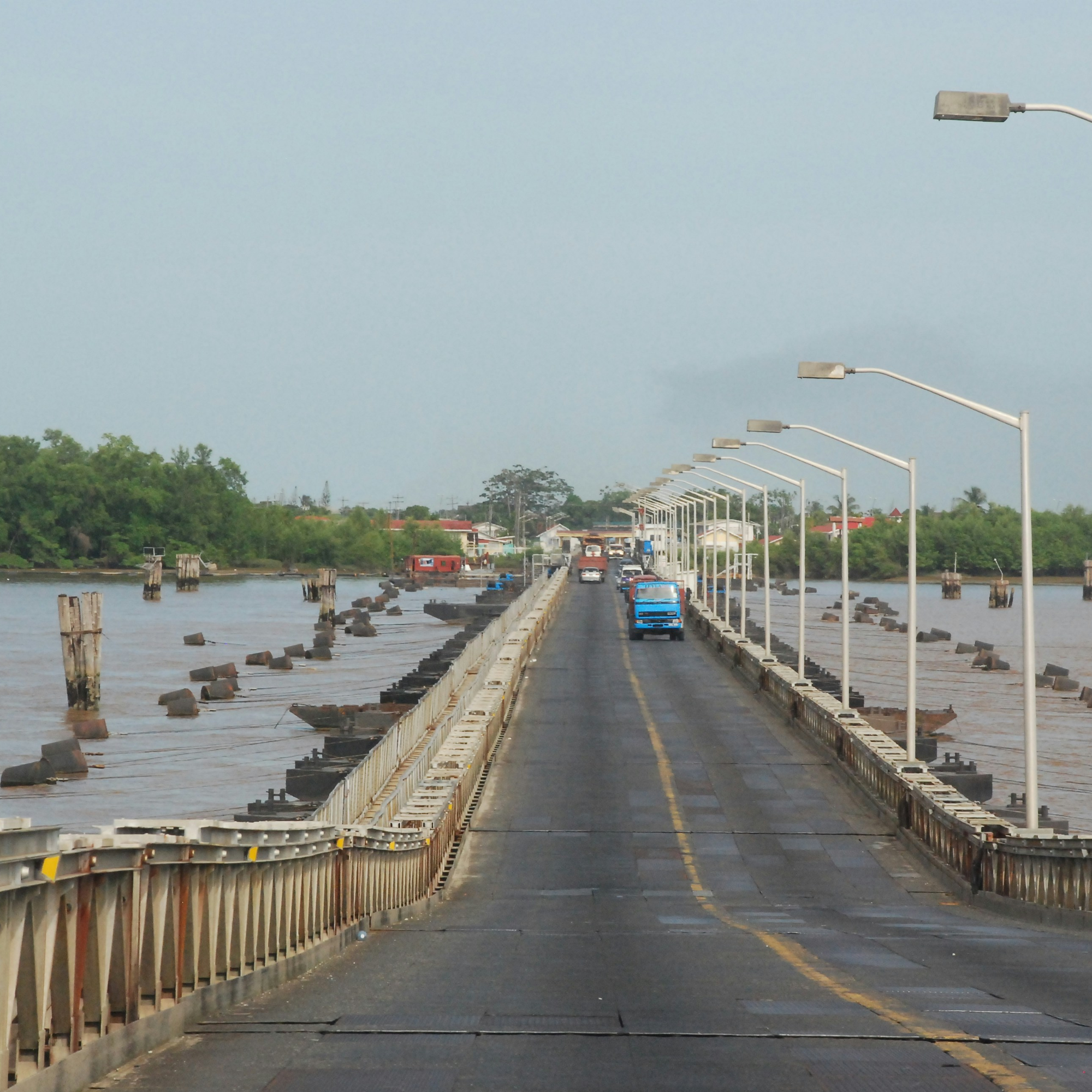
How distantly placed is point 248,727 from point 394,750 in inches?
1222

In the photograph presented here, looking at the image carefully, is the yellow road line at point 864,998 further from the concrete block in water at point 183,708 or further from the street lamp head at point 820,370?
the concrete block in water at point 183,708

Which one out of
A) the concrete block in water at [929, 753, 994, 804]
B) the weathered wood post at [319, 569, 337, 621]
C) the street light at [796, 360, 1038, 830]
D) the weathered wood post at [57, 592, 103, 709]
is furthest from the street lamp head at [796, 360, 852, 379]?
the weathered wood post at [319, 569, 337, 621]

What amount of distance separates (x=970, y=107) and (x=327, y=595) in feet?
408

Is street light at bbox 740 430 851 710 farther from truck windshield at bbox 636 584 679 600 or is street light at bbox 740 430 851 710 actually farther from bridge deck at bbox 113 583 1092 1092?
truck windshield at bbox 636 584 679 600

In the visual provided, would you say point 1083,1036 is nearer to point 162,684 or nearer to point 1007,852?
point 1007,852

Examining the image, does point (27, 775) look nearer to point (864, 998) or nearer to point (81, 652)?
point (81, 652)

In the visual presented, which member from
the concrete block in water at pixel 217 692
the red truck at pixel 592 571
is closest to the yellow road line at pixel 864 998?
the concrete block in water at pixel 217 692

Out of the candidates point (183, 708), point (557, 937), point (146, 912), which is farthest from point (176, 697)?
point (146, 912)

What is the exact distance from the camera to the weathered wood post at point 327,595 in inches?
5443

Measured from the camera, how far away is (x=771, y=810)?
1332 inches

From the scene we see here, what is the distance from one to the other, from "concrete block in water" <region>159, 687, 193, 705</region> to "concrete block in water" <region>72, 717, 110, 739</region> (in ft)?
29.1

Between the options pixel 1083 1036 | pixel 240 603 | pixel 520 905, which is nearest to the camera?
pixel 1083 1036

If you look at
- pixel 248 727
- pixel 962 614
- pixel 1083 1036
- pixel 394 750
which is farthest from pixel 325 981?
pixel 962 614

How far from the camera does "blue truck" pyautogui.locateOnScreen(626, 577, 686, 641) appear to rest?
77625 mm
